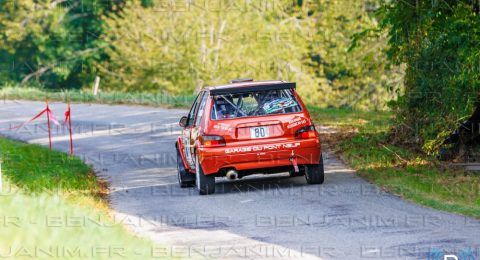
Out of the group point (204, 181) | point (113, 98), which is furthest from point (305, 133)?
point (113, 98)

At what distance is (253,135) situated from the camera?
14.4m

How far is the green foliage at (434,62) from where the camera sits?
52.0 feet

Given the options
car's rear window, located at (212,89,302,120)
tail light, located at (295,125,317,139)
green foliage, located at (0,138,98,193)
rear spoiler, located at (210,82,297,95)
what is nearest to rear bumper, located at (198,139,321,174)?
tail light, located at (295,125,317,139)

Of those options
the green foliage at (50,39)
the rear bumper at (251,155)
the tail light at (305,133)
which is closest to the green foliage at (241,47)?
the green foliage at (50,39)

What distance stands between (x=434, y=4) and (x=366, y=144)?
3.56 m

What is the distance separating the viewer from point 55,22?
5928 cm

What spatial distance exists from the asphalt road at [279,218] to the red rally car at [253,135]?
1.37 ft

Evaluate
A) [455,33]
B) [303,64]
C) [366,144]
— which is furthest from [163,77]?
[455,33]

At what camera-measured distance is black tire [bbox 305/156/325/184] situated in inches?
589

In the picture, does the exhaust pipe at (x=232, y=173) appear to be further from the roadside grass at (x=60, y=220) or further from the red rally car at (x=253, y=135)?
the roadside grass at (x=60, y=220)

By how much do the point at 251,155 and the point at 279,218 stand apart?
2221mm

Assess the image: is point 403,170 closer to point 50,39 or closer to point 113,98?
point 113,98

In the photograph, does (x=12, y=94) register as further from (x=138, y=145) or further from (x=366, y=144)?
(x=366, y=144)

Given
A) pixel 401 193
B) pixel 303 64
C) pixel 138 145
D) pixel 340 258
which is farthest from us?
pixel 303 64
